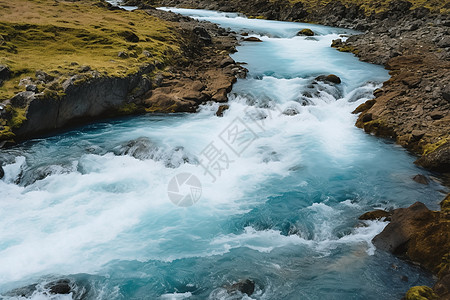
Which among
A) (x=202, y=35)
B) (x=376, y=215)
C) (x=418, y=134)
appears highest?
(x=202, y=35)

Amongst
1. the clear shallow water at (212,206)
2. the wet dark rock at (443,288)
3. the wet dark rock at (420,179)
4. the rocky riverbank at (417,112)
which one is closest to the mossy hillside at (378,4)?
the rocky riverbank at (417,112)

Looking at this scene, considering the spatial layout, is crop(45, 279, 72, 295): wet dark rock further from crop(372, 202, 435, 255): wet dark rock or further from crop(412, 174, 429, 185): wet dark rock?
crop(412, 174, 429, 185): wet dark rock

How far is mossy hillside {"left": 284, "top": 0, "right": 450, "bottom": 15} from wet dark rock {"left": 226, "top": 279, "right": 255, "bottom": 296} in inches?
1915

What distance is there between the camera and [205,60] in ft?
90.1

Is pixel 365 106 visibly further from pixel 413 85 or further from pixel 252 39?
pixel 252 39

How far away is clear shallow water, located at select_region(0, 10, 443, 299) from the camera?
358 inches

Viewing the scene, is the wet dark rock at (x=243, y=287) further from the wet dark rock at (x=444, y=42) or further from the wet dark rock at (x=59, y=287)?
the wet dark rock at (x=444, y=42)

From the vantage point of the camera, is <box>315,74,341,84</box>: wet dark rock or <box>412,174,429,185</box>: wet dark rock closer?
<box>412,174,429,185</box>: wet dark rock

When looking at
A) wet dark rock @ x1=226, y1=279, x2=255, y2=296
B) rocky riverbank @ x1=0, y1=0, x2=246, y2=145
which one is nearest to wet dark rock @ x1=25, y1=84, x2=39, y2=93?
rocky riverbank @ x1=0, y1=0, x2=246, y2=145

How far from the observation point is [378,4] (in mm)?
57000

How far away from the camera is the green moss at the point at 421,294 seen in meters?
7.50

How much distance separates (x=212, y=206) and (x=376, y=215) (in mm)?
5513

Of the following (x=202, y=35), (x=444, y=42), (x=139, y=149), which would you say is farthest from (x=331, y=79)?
(x=139, y=149)

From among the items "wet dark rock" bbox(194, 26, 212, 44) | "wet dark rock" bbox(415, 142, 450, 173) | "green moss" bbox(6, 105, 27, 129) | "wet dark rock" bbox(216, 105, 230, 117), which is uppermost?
"wet dark rock" bbox(194, 26, 212, 44)
